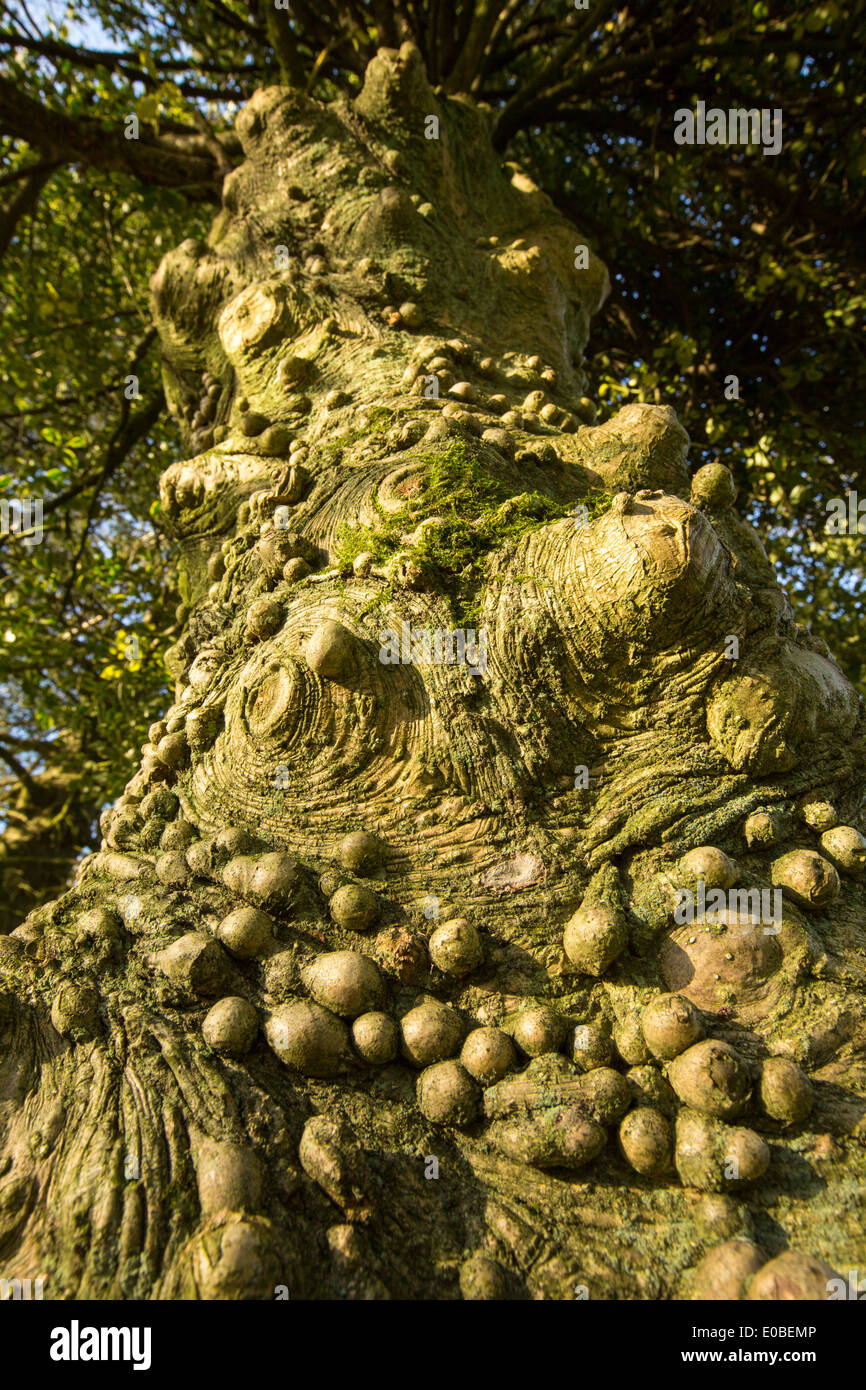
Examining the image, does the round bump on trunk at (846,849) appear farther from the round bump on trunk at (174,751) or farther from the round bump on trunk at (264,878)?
the round bump on trunk at (174,751)

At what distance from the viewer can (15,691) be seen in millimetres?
8359

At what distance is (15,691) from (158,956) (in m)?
7.47

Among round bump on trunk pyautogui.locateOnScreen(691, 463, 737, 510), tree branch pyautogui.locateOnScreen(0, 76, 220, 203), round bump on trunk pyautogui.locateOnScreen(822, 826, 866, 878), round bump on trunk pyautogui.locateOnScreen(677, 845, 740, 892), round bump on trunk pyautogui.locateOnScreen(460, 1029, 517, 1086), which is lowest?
round bump on trunk pyautogui.locateOnScreen(460, 1029, 517, 1086)

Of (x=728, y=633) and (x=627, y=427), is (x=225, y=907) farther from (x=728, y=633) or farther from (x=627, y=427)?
(x=627, y=427)

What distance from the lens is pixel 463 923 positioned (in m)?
1.90

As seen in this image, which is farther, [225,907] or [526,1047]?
[225,907]

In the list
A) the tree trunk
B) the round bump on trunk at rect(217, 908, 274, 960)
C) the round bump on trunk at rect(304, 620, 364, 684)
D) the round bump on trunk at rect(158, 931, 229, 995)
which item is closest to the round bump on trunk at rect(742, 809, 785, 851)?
the tree trunk

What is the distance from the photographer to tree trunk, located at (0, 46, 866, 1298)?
1.50m

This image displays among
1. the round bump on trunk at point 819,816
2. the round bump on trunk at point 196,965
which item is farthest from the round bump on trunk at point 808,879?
the round bump on trunk at point 196,965

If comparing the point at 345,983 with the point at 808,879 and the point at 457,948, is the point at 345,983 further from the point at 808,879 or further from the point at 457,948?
the point at 808,879

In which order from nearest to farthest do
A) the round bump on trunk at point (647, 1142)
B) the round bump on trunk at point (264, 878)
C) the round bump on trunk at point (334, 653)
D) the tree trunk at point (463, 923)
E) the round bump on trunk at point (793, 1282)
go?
the round bump on trunk at point (793, 1282), the tree trunk at point (463, 923), the round bump on trunk at point (647, 1142), the round bump on trunk at point (264, 878), the round bump on trunk at point (334, 653)

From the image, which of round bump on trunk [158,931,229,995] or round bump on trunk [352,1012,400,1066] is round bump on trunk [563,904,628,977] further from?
round bump on trunk [158,931,229,995]

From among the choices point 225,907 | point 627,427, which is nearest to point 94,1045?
point 225,907

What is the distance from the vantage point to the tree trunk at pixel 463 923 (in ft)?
4.94
